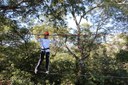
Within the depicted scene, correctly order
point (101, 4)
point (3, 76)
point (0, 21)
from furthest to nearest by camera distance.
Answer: point (101, 4) → point (3, 76) → point (0, 21)

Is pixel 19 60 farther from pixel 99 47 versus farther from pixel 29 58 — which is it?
pixel 99 47

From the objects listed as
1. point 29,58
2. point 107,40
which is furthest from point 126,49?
point 29,58

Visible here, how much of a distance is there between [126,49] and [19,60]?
7815 millimetres

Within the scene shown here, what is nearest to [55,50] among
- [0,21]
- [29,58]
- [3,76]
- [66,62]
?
[66,62]

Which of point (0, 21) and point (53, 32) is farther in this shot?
point (53, 32)

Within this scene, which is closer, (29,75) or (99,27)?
(29,75)

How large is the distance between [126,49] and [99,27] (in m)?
3.06

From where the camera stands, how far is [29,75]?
19.9 metres

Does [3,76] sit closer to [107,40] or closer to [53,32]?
[53,32]

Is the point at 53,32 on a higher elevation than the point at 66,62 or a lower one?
higher

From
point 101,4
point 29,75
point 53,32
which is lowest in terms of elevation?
point 29,75

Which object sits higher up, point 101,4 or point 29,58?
point 101,4

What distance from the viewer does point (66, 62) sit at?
2212cm

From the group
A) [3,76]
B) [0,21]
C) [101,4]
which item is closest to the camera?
[0,21]
